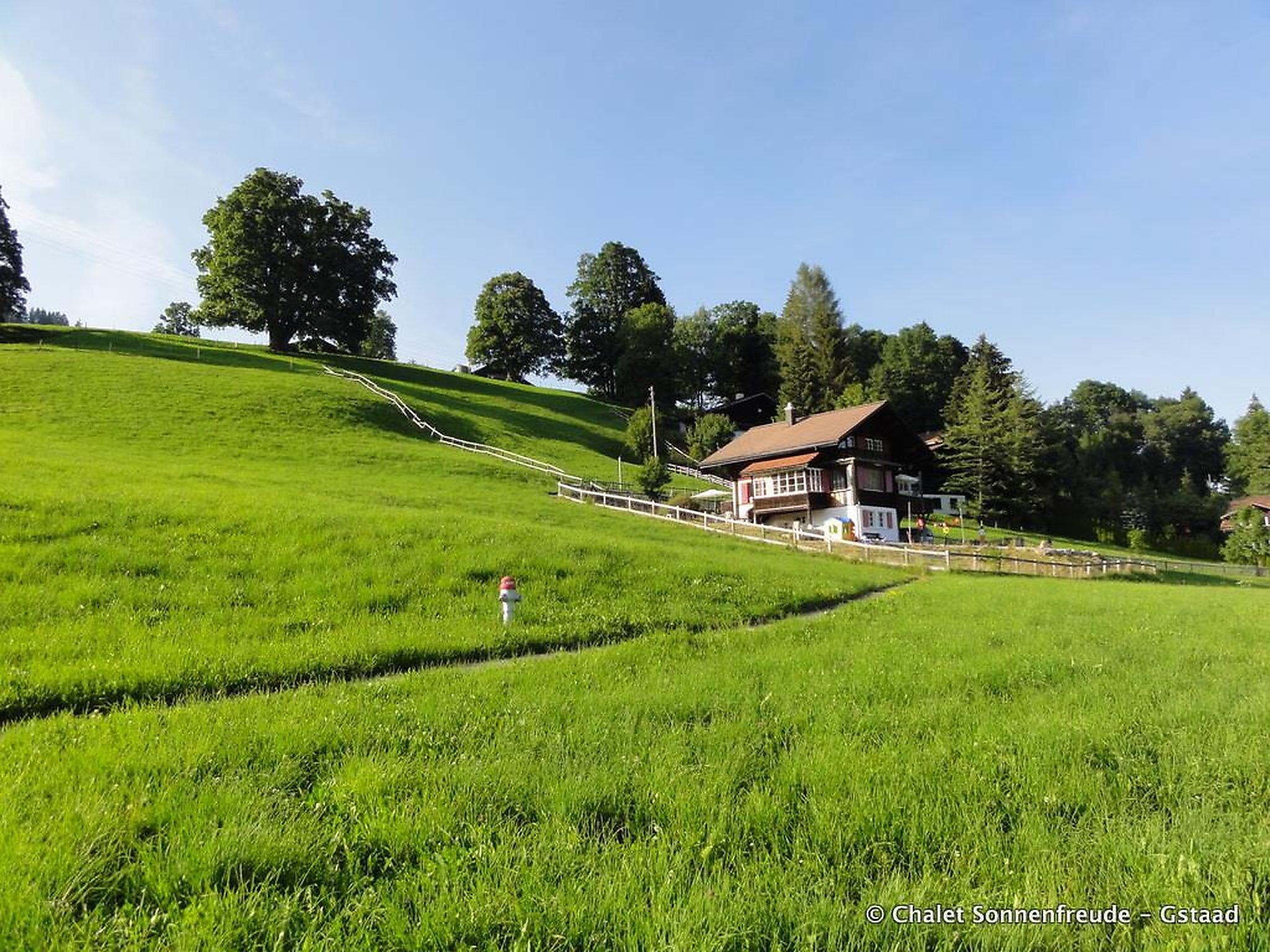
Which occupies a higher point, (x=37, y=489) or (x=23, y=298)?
(x=23, y=298)

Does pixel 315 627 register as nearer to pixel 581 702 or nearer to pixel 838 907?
pixel 581 702

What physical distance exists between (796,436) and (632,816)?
1860 inches

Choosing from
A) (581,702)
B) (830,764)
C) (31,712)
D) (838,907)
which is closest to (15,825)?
(31,712)

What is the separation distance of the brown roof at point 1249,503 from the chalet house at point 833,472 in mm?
53786

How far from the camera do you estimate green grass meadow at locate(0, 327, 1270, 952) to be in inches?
125

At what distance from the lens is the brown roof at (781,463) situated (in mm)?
46875

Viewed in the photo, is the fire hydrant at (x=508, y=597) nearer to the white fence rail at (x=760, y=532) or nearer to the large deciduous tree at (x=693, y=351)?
the white fence rail at (x=760, y=532)

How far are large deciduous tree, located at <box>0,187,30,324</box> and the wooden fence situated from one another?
63.1 meters

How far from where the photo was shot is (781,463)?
4844cm

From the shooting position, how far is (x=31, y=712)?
21.0ft

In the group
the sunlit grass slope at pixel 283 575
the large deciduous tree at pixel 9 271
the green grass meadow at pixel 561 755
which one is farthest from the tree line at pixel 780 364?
the green grass meadow at pixel 561 755

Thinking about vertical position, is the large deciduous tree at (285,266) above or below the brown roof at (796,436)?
above

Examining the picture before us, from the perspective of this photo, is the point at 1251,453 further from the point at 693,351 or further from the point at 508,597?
the point at 508,597

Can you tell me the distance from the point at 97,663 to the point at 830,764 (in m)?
7.99
